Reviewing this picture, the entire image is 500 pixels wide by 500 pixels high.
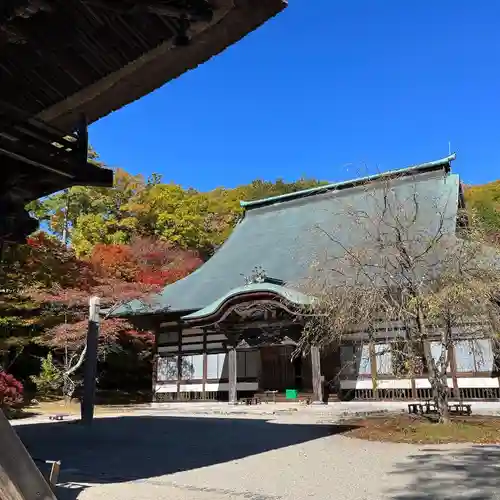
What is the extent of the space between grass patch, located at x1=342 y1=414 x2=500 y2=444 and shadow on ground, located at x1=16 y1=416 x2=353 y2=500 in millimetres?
802

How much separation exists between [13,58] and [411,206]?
14436 mm

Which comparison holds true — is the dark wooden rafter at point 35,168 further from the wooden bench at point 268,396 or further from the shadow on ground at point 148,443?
the wooden bench at point 268,396

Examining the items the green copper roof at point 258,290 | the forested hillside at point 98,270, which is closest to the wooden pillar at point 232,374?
the green copper roof at point 258,290

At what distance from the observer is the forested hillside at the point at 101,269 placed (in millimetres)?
17344

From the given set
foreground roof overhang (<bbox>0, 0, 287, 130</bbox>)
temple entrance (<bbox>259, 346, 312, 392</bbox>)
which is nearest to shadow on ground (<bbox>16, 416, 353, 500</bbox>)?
foreground roof overhang (<bbox>0, 0, 287, 130</bbox>)

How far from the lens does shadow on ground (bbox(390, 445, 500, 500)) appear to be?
4.46 meters

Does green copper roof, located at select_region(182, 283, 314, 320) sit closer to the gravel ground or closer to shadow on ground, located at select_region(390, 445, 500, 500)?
the gravel ground

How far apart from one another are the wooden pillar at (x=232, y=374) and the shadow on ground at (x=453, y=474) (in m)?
10.8

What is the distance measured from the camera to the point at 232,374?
17438 millimetres

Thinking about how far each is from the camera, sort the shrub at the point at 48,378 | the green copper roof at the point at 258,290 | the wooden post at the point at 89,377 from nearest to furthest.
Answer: the wooden post at the point at 89,377 → the green copper roof at the point at 258,290 → the shrub at the point at 48,378

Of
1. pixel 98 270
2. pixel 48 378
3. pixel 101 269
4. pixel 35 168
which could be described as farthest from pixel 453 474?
pixel 101 269

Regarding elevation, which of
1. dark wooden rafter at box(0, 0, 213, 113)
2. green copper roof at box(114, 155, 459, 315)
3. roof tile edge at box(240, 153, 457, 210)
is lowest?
dark wooden rafter at box(0, 0, 213, 113)

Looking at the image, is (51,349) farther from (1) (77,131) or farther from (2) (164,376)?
(1) (77,131)

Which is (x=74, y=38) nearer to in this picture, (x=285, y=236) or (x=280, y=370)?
(x=280, y=370)
